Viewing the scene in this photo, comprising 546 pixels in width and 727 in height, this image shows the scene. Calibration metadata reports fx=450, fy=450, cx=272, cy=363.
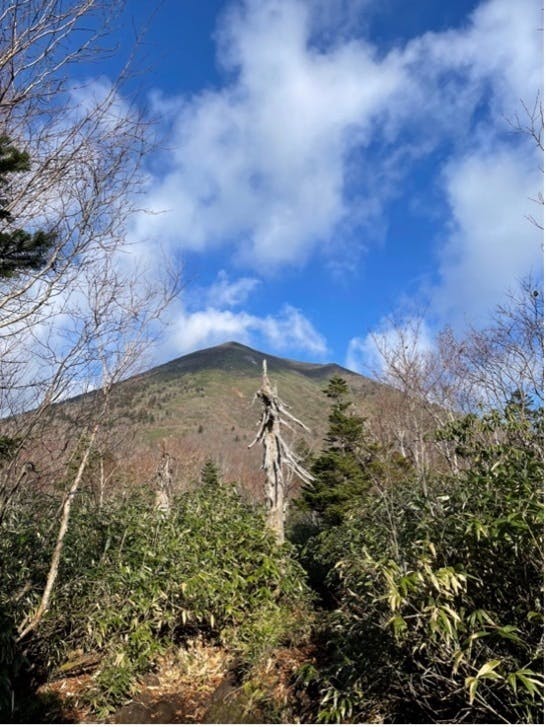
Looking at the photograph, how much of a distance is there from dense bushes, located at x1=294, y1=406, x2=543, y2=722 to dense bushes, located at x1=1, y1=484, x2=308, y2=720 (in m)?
1.90

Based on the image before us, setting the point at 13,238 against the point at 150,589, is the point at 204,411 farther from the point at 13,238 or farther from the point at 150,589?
the point at 13,238

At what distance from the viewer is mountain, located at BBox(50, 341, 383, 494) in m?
6.93

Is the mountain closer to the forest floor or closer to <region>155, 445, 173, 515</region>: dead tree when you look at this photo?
<region>155, 445, 173, 515</region>: dead tree

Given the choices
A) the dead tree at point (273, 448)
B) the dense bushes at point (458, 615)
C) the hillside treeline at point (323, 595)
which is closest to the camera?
the dense bushes at point (458, 615)

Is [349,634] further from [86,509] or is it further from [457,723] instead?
[86,509]

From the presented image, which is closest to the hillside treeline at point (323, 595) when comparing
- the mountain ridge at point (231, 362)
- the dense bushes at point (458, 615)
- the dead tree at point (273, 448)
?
the dense bushes at point (458, 615)

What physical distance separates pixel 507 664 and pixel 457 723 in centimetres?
49

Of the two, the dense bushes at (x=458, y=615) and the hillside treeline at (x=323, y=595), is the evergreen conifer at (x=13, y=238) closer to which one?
the hillside treeline at (x=323, y=595)

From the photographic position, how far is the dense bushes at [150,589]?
481cm

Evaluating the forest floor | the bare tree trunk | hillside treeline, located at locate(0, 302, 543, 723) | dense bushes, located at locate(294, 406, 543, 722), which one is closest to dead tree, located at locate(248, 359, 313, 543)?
hillside treeline, located at locate(0, 302, 543, 723)

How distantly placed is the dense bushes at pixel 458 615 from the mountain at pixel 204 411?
12.3 ft

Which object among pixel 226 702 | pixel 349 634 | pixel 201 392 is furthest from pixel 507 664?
pixel 201 392

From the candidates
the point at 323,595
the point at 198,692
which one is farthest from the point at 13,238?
the point at 323,595

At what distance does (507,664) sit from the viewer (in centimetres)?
249
